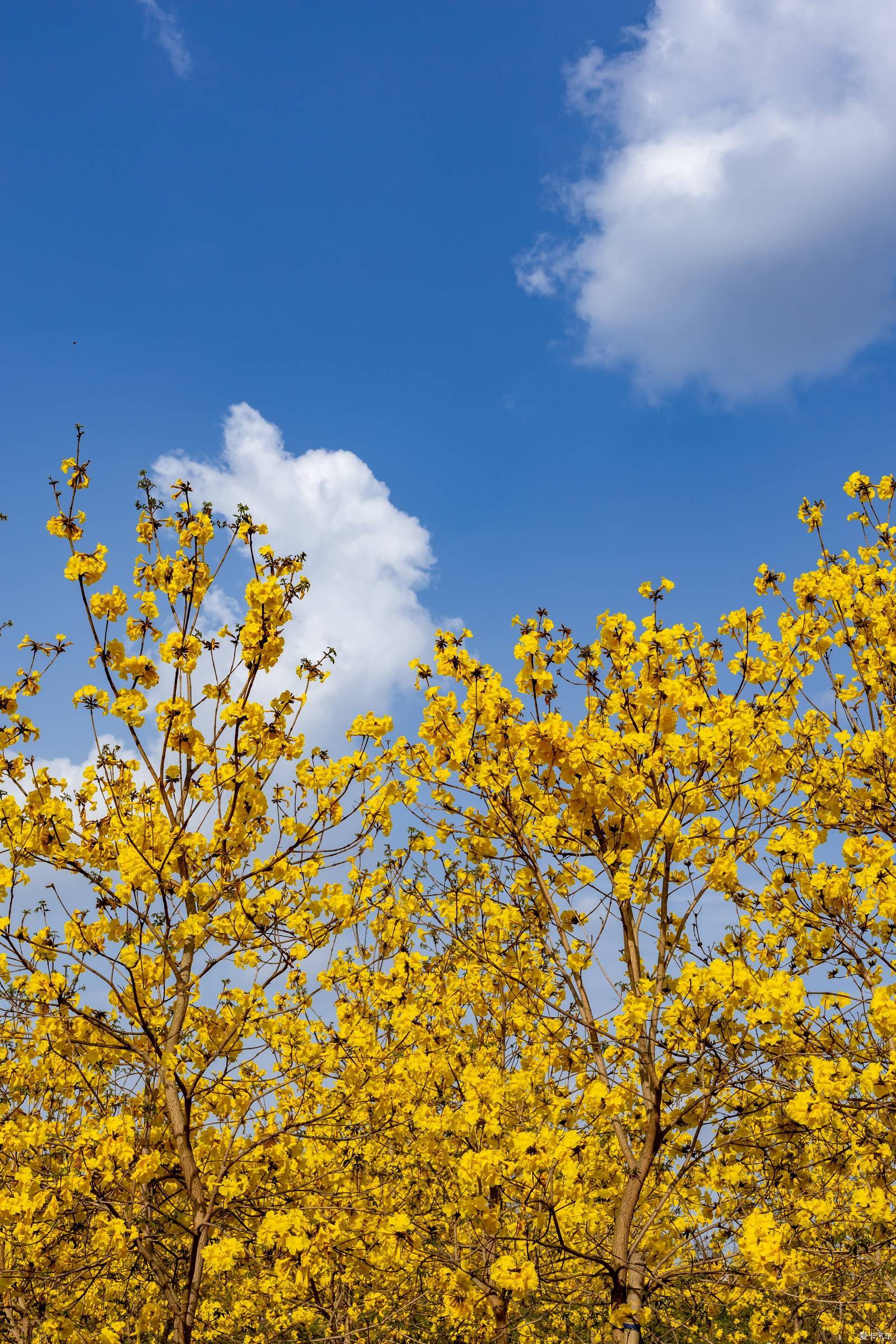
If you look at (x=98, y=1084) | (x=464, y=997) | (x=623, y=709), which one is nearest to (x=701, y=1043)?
(x=623, y=709)

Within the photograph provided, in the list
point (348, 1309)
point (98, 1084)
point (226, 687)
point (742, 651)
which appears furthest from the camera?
point (348, 1309)

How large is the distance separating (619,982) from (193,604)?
12.1ft

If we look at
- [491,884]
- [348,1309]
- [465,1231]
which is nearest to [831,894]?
[491,884]

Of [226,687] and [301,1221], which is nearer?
[301,1221]

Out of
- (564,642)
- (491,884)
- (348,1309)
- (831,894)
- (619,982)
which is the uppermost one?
(564,642)

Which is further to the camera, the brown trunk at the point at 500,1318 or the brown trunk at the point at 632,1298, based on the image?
the brown trunk at the point at 500,1318

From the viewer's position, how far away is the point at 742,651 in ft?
21.1

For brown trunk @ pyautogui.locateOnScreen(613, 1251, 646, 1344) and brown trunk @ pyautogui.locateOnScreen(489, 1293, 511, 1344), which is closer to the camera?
brown trunk @ pyautogui.locateOnScreen(613, 1251, 646, 1344)

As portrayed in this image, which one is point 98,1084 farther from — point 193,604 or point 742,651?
point 742,651

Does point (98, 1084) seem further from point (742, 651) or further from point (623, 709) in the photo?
point (742, 651)

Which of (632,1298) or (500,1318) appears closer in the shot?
(632,1298)

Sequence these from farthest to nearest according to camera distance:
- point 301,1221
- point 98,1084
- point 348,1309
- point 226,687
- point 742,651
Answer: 1. point 348,1309
2. point 98,1084
3. point 742,651
4. point 226,687
5. point 301,1221

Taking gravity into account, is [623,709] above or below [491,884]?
above

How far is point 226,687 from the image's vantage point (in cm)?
587
